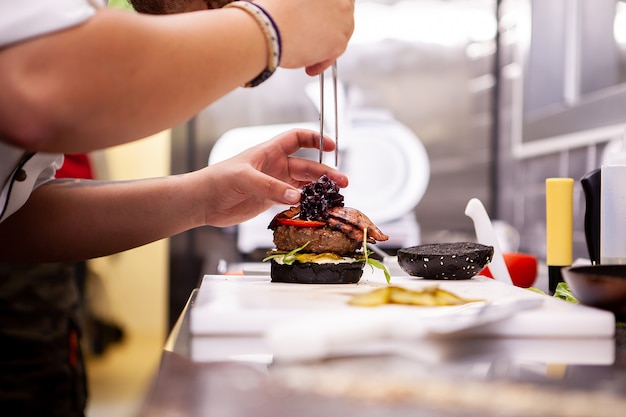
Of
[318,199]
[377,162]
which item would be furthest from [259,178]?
[377,162]

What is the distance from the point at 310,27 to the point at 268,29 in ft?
0.30

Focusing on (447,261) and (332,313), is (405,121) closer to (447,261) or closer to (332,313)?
(447,261)

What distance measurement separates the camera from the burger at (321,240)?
136 centimetres

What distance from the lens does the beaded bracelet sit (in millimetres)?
938

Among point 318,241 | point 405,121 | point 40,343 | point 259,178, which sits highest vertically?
point 405,121

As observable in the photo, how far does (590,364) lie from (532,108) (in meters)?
2.71

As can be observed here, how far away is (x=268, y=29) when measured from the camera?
0.95 meters

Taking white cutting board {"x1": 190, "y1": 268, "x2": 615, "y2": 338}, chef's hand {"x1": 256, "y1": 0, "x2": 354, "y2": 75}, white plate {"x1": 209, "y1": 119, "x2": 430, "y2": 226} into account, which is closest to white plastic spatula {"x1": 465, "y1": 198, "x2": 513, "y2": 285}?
white cutting board {"x1": 190, "y1": 268, "x2": 615, "y2": 338}

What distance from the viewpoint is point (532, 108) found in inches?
129

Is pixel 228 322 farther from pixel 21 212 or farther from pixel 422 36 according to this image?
pixel 422 36

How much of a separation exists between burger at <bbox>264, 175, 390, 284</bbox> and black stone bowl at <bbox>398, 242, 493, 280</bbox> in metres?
0.07

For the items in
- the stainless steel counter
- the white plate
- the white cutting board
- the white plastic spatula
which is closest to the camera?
the stainless steel counter

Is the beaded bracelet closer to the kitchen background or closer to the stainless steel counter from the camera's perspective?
the stainless steel counter

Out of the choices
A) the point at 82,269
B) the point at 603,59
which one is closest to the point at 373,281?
the point at 603,59
